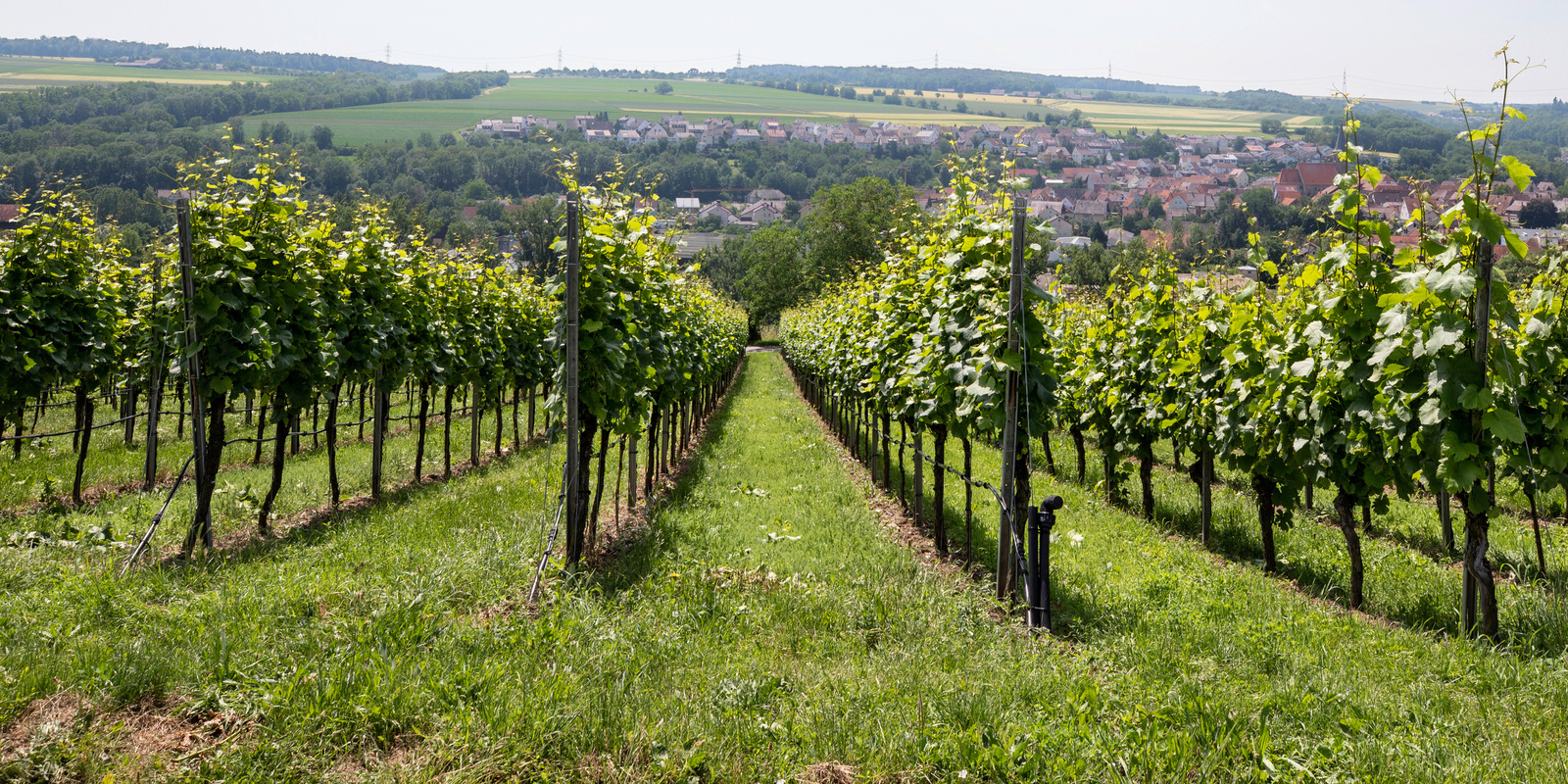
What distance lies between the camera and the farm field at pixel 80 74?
4925 inches

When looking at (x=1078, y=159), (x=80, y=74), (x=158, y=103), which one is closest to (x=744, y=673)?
(x=158, y=103)

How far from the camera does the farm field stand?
A: 4925 inches

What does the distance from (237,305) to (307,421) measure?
601 inches

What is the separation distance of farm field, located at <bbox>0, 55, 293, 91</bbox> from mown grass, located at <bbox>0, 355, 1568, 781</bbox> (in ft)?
491

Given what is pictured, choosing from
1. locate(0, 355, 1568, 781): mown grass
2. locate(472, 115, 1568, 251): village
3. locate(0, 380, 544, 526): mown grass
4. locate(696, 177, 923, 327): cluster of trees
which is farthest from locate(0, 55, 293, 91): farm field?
locate(0, 355, 1568, 781): mown grass

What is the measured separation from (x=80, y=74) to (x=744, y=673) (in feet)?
612

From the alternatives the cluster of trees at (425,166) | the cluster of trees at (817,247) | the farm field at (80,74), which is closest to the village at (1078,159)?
the cluster of trees at (425,166)

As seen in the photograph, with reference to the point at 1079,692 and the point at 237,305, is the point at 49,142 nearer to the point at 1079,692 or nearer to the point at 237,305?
the point at 237,305

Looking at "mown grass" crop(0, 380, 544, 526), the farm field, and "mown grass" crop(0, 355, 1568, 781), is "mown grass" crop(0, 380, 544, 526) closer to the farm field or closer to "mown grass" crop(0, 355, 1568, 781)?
"mown grass" crop(0, 355, 1568, 781)

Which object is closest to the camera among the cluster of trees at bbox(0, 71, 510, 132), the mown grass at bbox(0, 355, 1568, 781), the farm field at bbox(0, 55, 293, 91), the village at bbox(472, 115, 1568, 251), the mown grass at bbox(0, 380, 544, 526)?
the mown grass at bbox(0, 355, 1568, 781)

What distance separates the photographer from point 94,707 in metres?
3.85

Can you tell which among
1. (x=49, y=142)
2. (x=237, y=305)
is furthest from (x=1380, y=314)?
(x=49, y=142)

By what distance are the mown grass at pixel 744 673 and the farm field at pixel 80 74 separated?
5897 inches

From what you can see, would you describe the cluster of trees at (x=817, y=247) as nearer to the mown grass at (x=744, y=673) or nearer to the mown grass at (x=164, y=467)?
the mown grass at (x=164, y=467)
